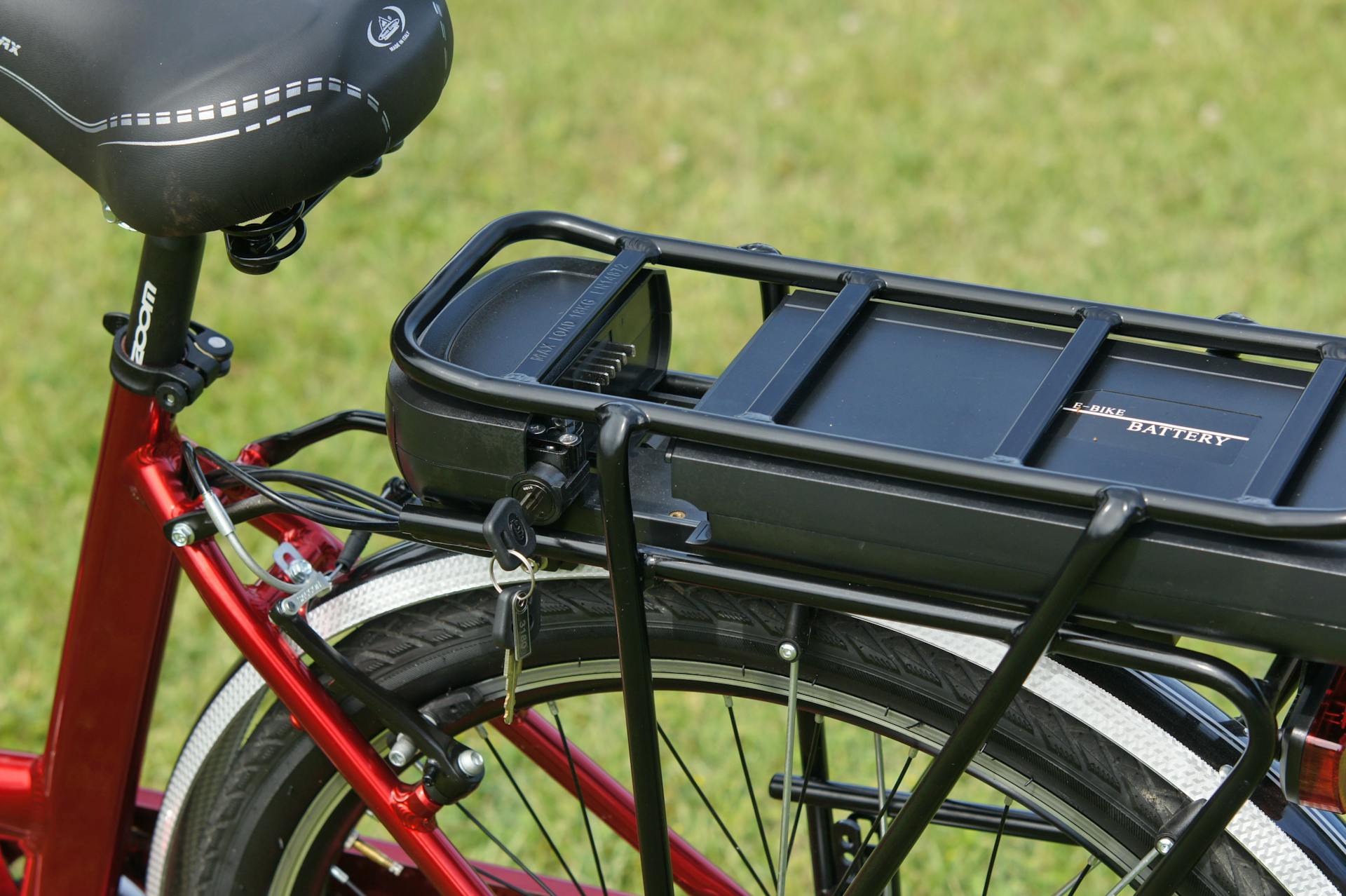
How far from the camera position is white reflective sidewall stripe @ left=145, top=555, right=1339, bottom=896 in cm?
124

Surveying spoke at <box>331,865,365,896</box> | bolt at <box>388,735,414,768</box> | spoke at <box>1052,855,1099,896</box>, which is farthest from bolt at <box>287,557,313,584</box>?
spoke at <box>1052,855,1099,896</box>

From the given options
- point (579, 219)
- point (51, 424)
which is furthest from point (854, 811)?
point (51, 424)

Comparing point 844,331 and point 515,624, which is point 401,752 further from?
point 844,331

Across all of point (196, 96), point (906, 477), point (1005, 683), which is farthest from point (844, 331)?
point (196, 96)

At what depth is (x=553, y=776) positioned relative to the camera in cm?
169

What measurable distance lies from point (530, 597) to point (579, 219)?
0.39m

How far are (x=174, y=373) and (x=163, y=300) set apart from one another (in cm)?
7

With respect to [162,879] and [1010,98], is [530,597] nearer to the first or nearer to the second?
[162,879]

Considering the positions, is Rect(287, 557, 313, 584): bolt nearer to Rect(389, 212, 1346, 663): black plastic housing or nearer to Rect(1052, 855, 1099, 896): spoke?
Rect(389, 212, 1346, 663): black plastic housing

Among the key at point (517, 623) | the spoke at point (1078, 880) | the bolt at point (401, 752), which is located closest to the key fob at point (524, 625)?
the key at point (517, 623)

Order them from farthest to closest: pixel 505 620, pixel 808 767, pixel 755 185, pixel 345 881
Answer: pixel 755 185, pixel 345 881, pixel 808 767, pixel 505 620

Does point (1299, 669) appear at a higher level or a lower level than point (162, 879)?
higher

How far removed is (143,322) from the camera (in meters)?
1.42

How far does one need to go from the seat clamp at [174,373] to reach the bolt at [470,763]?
1.40ft
